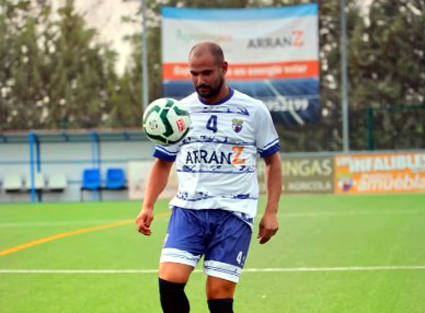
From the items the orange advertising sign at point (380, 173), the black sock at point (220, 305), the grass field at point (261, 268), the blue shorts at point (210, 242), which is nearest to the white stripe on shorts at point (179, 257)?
the blue shorts at point (210, 242)

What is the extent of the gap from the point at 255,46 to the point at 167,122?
782 inches

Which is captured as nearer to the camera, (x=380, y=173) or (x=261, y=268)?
(x=261, y=268)

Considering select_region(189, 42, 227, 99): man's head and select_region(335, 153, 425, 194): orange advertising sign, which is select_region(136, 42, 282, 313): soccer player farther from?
select_region(335, 153, 425, 194): orange advertising sign

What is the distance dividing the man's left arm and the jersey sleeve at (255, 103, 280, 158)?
0.05m

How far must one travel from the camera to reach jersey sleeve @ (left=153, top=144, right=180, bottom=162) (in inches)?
194

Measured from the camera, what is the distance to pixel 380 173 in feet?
79.5

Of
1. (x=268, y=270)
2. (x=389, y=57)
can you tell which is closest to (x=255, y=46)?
(x=389, y=57)

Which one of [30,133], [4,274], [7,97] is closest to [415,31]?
[30,133]

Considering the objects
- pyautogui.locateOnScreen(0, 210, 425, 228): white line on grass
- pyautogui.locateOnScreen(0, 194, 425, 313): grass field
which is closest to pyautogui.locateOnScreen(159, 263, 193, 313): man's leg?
pyautogui.locateOnScreen(0, 194, 425, 313): grass field

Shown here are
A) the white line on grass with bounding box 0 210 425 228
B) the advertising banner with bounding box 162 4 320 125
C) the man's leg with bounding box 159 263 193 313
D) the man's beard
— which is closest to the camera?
the man's leg with bounding box 159 263 193 313

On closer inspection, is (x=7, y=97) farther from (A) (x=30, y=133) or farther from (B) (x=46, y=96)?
(A) (x=30, y=133)

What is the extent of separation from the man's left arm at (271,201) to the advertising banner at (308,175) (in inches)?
771

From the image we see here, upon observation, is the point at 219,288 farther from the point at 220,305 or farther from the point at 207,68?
the point at 207,68

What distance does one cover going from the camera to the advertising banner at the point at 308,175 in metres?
24.5
